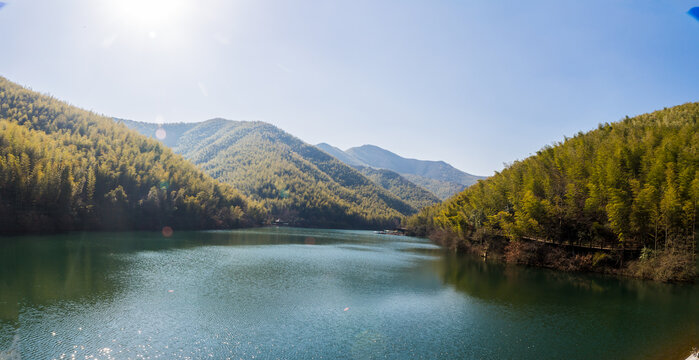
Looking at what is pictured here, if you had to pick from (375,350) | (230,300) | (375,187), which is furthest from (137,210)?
(375,187)

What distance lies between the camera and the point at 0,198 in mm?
44094

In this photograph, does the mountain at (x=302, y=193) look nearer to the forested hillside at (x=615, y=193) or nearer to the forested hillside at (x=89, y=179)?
the forested hillside at (x=89, y=179)

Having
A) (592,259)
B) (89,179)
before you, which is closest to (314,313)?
(592,259)

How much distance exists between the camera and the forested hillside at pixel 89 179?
47562 millimetres

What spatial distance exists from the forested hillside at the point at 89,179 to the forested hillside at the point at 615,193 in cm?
6115

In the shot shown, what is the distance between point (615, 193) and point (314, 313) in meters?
28.7

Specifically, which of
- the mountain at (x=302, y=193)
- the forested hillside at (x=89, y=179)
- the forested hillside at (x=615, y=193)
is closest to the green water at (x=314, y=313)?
the forested hillside at (x=615, y=193)

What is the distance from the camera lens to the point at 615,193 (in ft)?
102

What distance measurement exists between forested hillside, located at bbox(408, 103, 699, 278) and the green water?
15.1 ft

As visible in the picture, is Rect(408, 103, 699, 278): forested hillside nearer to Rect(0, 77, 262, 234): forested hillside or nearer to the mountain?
Rect(0, 77, 262, 234): forested hillside

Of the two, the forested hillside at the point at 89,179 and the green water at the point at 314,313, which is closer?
the green water at the point at 314,313

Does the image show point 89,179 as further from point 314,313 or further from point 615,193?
point 615,193

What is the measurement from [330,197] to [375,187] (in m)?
50.5

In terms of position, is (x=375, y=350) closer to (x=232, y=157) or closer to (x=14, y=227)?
(x=14, y=227)
